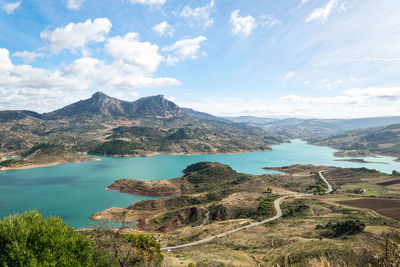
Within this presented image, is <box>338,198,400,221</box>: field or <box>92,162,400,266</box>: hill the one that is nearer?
<box>92,162,400,266</box>: hill

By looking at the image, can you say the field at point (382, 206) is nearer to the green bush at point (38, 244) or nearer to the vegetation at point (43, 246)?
the vegetation at point (43, 246)

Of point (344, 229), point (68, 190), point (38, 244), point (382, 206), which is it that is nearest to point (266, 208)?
point (382, 206)

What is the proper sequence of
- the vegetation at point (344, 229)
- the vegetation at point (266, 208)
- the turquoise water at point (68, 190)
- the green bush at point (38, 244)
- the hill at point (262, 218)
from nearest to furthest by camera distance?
the green bush at point (38, 244) → the hill at point (262, 218) → the vegetation at point (344, 229) → the vegetation at point (266, 208) → the turquoise water at point (68, 190)

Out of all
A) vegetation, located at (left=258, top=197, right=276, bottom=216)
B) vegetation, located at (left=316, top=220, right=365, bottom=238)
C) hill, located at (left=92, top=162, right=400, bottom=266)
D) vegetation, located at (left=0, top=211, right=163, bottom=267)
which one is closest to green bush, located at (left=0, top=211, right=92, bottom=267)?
vegetation, located at (left=0, top=211, right=163, bottom=267)

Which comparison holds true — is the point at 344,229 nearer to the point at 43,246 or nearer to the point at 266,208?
the point at 266,208

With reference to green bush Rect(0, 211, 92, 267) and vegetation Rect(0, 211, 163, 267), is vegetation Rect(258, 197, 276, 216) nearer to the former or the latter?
vegetation Rect(0, 211, 163, 267)

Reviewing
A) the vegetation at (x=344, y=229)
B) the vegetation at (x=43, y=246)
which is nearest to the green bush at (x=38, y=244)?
the vegetation at (x=43, y=246)
